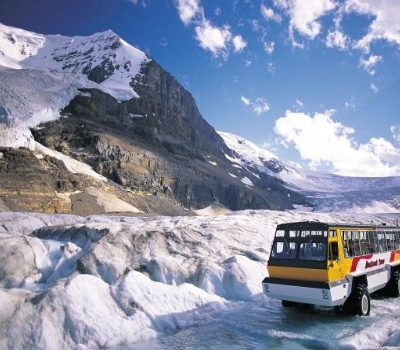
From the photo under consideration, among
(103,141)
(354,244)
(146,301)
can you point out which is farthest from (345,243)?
(103,141)

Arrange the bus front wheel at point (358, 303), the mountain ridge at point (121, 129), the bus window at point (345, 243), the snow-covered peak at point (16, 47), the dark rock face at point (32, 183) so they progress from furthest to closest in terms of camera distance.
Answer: the snow-covered peak at point (16, 47) → the mountain ridge at point (121, 129) → the dark rock face at point (32, 183) → the bus window at point (345, 243) → the bus front wheel at point (358, 303)

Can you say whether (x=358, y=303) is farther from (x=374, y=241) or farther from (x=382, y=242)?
(x=382, y=242)

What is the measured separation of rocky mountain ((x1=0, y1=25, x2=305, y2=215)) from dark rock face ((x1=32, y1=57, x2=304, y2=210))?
0.33 meters

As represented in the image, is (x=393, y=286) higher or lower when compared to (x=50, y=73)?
lower

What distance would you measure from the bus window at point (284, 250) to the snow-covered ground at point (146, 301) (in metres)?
2.20

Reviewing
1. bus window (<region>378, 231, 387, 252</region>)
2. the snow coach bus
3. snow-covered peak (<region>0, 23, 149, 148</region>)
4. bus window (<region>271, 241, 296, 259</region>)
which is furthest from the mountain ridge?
bus window (<region>378, 231, 387, 252</region>)

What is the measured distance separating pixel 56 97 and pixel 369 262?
109m

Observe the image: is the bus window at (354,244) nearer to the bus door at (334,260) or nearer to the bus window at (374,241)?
the bus door at (334,260)

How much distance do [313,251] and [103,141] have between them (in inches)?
3607

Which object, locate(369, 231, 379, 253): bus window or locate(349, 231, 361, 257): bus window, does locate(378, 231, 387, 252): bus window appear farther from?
locate(349, 231, 361, 257): bus window

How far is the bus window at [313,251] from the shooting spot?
1165 cm

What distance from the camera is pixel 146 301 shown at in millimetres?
12195

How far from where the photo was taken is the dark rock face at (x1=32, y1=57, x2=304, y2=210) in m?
95.9

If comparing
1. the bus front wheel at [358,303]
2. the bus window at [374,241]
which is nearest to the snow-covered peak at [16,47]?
the bus window at [374,241]
